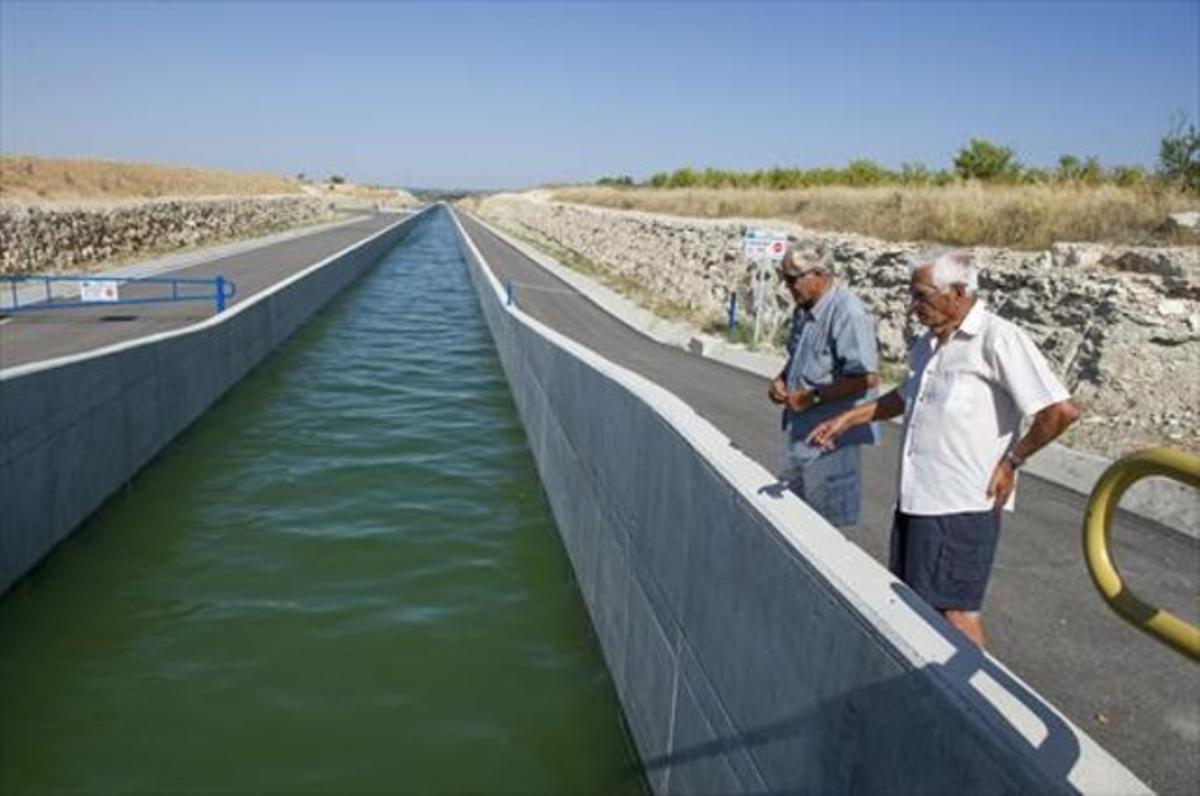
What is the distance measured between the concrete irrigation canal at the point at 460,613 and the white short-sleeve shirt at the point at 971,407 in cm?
70

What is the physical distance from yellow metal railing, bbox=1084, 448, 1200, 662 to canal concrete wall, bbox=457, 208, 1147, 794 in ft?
1.10

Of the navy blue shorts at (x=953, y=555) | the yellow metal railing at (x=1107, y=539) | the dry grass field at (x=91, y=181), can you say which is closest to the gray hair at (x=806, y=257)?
the navy blue shorts at (x=953, y=555)

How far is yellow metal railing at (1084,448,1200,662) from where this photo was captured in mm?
2070

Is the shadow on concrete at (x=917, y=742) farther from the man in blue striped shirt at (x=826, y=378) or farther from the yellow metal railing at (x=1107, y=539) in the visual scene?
the man in blue striped shirt at (x=826, y=378)

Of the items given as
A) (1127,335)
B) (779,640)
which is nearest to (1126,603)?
(779,640)

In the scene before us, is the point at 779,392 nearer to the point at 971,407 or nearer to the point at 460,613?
the point at 971,407

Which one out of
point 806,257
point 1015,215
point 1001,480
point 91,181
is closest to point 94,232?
point 1015,215

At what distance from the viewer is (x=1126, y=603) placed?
2.22 meters

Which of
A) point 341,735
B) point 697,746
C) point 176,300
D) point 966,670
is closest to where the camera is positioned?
point 966,670

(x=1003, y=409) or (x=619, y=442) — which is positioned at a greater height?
(x=1003, y=409)

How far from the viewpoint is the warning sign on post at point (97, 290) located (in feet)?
65.6

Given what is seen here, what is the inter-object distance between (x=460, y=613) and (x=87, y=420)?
4900 mm

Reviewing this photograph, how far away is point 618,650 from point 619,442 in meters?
1.59

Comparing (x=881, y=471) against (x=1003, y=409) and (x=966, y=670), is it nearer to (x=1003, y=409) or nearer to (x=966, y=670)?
(x=1003, y=409)
